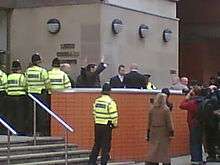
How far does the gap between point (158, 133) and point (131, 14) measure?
29.5 feet

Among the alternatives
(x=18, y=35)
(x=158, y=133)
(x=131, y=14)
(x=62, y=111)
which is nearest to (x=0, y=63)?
(x=18, y=35)

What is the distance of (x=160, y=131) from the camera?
1397cm

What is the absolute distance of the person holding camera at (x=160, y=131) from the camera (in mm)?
13898

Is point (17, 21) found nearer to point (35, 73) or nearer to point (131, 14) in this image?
point (131, 14)

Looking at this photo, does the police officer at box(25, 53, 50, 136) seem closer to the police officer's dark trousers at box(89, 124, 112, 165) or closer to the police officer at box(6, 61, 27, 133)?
the police officer at box(6, 61, 27, 133)

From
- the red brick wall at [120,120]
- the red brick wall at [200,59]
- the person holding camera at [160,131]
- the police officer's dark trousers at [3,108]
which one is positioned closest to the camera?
the person holding camera at [160,131]

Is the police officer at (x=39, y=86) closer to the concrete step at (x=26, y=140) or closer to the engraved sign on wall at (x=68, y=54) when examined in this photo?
the concrete step at (x=26, y=140)

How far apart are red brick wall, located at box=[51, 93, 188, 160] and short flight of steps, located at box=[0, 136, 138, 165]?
16.0 inches

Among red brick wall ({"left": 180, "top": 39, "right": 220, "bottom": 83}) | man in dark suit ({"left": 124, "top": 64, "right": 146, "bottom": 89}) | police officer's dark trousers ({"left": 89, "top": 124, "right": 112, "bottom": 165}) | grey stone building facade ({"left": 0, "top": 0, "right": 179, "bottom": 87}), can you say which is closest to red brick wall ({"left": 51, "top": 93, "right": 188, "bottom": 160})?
man in dark suit ({"left": 124, "top": 64, "right": 146, "bottom": 89})

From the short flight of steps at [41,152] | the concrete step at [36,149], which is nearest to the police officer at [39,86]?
the short flight of steps at [41,152]

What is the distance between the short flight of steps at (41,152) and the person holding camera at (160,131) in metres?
2.04

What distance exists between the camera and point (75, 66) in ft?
68.1

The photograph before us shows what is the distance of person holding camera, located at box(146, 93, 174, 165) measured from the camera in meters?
13.9

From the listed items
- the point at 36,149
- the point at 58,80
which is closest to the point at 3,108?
the point at 58,80
